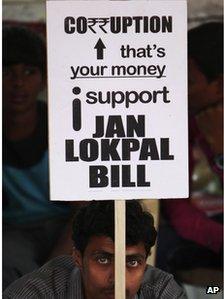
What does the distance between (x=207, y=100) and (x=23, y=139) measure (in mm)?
1120

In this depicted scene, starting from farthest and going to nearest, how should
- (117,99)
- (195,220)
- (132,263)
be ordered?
(195,220) < (132,263) < (117,99)

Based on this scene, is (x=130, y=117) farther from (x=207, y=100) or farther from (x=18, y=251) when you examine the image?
(x=18, y=251)

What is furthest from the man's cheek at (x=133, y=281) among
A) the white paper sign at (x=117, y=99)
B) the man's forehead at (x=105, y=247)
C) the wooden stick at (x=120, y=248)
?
the white paper sign at (x=117, y=99)

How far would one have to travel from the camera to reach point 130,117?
10.8ft

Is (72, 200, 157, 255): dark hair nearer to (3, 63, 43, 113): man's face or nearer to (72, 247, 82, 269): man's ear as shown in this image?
(72, 247, 82, 269): man's ear

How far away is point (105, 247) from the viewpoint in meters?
3.79

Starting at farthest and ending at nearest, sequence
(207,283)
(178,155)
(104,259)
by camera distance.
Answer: (207,283) < (104,259) < (178,155)

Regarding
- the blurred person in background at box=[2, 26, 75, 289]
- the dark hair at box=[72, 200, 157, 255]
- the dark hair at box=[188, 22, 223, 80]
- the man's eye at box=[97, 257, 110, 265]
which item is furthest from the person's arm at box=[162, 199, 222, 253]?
the dark hair at box=[188, 22, 223, 80]

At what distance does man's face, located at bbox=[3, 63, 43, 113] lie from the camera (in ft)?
13.5

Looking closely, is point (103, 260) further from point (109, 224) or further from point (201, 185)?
point (201, 185)

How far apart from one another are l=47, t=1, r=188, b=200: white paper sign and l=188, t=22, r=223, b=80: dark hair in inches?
30.6

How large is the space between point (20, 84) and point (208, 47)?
1.13 metres

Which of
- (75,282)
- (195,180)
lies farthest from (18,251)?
(195,180)

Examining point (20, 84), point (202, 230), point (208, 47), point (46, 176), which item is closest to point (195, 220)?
point (202, 230)
